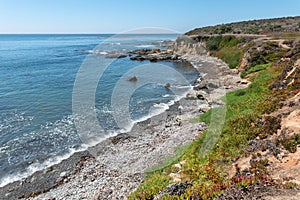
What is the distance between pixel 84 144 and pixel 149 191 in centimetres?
1077

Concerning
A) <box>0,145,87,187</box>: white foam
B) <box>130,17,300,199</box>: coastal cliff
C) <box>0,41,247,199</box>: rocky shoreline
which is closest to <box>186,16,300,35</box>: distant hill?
<box>0,41,247,199</box>: rocky shoreline

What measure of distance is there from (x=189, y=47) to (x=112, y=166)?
66.1 meters

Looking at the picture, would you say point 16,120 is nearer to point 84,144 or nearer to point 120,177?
point 84,144

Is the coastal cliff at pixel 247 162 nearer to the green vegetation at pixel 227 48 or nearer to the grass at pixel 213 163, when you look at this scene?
the grass at pixel 213 163

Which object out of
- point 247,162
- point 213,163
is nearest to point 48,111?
point 213,163

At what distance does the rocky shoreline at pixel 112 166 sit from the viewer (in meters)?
13.2

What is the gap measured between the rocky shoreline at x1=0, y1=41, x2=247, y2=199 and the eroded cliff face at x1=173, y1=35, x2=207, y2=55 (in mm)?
51205

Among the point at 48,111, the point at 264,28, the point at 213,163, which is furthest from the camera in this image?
the point at 264,28

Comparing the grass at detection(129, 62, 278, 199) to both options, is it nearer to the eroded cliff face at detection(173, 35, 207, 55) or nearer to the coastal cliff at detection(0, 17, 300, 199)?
the coastal cliff at detection(0, 17, 300, 199)

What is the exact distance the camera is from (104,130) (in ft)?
72.6

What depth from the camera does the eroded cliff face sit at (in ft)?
234

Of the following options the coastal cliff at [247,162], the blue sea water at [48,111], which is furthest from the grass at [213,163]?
the blue sea water at [48,111]

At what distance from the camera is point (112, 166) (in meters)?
15.6

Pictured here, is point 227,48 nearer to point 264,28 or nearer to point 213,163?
point 264,28
